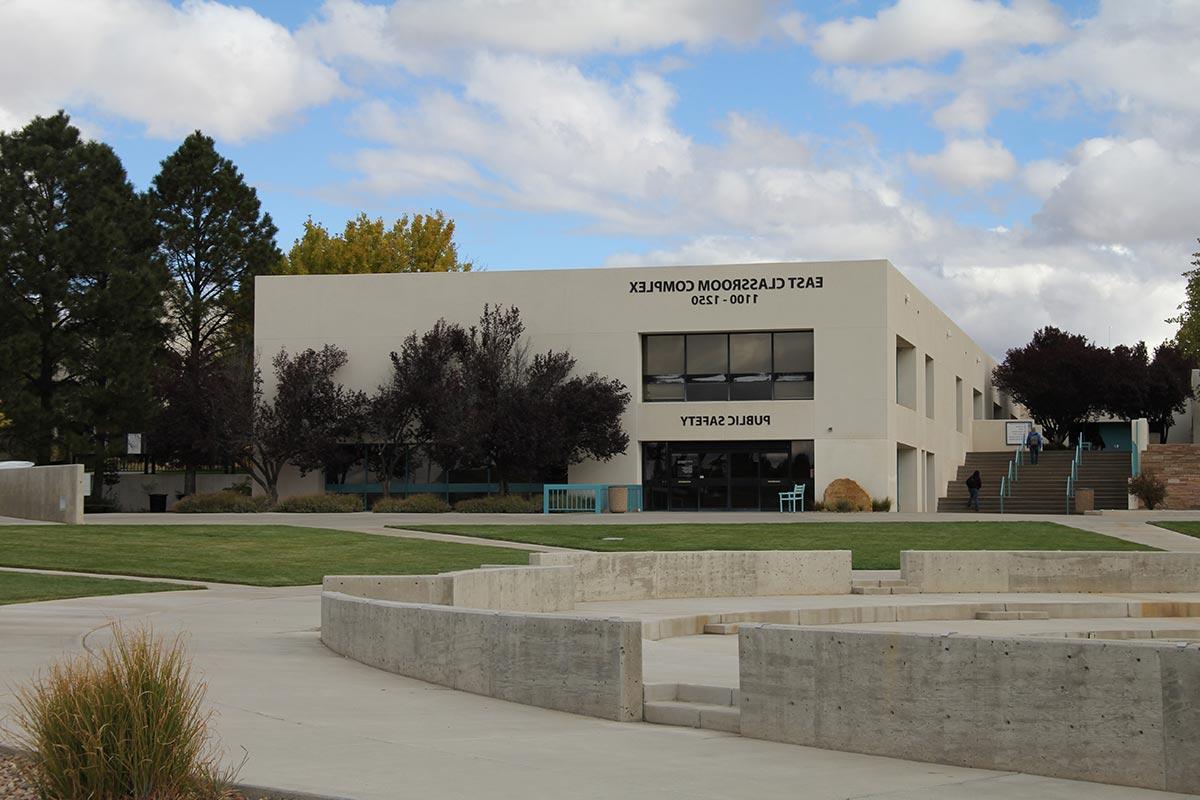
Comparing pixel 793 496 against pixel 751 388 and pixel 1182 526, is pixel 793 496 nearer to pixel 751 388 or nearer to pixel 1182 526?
pixel 751 388

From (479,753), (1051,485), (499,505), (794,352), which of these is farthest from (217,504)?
(479,753)

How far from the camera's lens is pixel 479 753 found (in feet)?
29.6

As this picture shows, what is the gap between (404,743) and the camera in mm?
9336

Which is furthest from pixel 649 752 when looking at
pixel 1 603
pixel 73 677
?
pixel 1 603

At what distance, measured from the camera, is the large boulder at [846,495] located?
47.9 m

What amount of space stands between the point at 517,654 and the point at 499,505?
35.6m

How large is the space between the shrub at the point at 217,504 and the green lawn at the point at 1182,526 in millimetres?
28794

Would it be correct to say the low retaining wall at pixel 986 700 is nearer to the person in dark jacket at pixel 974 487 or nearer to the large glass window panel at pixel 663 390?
the large glass window panel at pixel 663 390

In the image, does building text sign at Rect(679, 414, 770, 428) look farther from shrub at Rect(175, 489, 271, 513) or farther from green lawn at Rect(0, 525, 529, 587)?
green lawn at Rect(0, 525, 529, 587)

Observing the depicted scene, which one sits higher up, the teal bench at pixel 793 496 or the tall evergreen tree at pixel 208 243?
the tall evergreen tree at pixel 208 243

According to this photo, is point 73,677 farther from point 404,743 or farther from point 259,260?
point 259,260

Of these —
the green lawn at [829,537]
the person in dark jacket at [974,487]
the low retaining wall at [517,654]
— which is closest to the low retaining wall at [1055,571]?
the green lawn at [829,537]

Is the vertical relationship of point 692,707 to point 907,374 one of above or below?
below

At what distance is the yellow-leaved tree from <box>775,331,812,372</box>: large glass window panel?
31.9 meters
